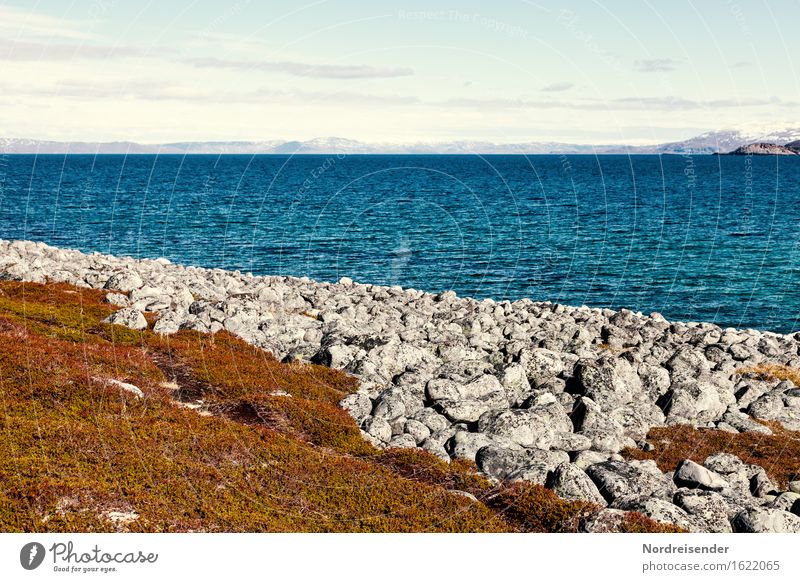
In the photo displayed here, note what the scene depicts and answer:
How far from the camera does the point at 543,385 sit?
23984mm

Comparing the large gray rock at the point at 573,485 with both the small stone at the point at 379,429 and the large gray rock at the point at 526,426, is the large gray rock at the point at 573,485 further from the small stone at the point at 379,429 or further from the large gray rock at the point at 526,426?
the small stone at the point at 379,429

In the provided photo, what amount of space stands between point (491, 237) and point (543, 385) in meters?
64.3

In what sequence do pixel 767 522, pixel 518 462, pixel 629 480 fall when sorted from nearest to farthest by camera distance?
pixel 767 522 → pixel 629 480 → pixel 518 462

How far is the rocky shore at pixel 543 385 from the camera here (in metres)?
16.7

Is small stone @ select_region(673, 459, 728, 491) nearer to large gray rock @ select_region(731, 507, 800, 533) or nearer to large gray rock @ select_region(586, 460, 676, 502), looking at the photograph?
large gray rock @ select_region(586, 460, 676, 502)

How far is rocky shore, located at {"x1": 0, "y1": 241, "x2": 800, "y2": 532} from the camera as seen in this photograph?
16.7 m

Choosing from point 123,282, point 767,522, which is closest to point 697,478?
point 767,522

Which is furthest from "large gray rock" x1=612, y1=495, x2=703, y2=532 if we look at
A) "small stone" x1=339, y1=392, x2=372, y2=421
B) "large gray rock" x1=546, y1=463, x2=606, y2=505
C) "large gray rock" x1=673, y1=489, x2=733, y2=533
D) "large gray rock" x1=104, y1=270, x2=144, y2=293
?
"large gray rock" x1=104, y1=270, x2=144, y2=293

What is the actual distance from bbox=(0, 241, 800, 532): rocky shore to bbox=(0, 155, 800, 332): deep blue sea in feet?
65.7

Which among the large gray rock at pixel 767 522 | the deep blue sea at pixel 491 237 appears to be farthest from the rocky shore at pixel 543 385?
the deep blue sea at pixel 491 237

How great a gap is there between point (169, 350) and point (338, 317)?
10.6m

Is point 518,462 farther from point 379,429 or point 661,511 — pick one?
point 379,429
